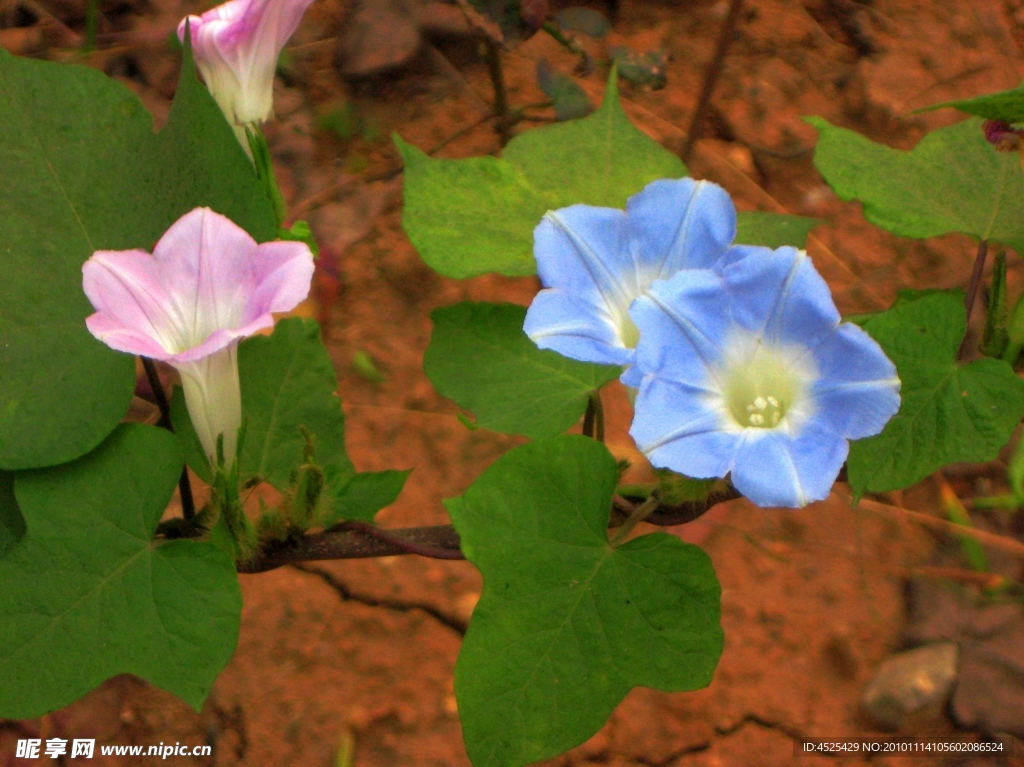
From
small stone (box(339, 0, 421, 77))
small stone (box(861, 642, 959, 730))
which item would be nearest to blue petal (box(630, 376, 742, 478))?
small stone (box(861, 642, 959, 730))

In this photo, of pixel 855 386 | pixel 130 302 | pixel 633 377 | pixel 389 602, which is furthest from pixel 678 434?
pixel 389 602

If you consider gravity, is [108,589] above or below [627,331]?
below

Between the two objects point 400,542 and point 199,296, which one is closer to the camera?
point 199,296

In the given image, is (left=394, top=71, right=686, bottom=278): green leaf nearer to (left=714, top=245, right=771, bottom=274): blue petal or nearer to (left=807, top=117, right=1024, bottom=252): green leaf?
(left=807, top=117, right=1024, bottom=252): green leaf

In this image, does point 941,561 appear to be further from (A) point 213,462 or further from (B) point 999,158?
(A) point 213,462

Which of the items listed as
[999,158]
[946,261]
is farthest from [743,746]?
[946,261]

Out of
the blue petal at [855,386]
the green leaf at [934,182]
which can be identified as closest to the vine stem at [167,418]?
the blue petal at [855,386]

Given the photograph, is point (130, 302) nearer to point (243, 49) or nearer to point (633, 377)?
point (243, 49)
